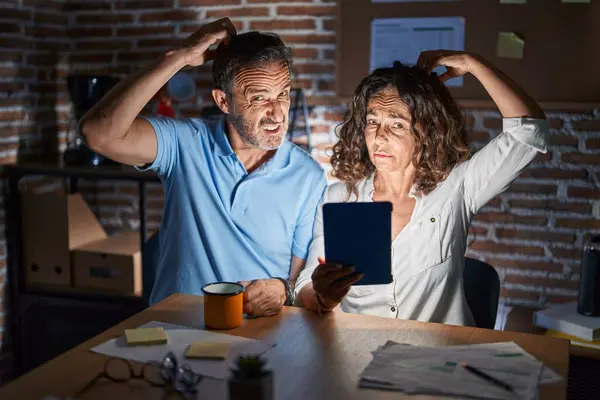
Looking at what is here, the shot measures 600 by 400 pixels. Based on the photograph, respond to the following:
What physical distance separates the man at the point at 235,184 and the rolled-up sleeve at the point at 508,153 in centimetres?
57

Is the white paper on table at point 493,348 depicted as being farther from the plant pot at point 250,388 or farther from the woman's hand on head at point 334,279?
the plant pot at point 250,388

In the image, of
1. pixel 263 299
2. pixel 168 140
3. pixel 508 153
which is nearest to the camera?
pixel 263 299

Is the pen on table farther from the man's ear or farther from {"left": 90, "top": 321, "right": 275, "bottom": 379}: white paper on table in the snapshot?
Answer: the man's ear

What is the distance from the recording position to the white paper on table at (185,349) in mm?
1403

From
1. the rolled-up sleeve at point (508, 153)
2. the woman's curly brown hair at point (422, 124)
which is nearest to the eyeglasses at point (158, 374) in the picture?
the woman's curly brown hair at point (422, 124)

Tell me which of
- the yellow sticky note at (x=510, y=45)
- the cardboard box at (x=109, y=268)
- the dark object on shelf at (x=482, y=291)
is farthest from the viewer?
the cardboard box at (x=109, y=268)

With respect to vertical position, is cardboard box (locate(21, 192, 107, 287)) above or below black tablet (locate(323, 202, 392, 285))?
below

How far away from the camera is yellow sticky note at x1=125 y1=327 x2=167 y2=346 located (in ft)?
5.01

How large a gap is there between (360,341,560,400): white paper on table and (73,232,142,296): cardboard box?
1.91m

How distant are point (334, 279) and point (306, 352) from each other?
0.23 meters

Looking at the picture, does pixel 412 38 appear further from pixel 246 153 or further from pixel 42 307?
pixel 42 307

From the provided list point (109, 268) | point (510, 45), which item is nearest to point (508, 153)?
point (510, 45)

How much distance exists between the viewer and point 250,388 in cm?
112

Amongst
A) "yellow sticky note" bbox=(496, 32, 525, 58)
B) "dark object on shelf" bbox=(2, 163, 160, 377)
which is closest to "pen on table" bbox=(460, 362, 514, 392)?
"yellow sticky note" bbox=(496, 32, 525, 58)
